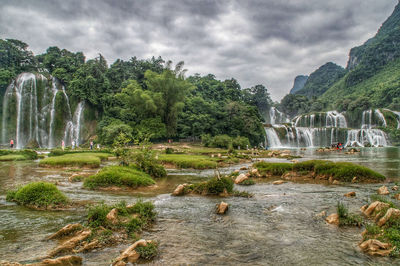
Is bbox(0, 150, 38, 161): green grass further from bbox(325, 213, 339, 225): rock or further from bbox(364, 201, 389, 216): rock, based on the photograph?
bbox(364, 201, 389, 216): rock

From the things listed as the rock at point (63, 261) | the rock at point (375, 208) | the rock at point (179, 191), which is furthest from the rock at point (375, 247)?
the rock at point (179, 191)

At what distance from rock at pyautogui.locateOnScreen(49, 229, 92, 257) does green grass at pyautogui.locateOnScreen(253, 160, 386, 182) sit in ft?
39.7

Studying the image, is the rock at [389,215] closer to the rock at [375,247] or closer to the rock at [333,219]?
the rock at [333,219]

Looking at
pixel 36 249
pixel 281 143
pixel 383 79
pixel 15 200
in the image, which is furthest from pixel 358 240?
pixel 383 79

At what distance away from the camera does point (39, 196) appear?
8.08m

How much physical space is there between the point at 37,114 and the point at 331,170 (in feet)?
188

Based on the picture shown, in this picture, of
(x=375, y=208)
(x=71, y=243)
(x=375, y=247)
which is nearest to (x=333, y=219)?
(x=375, y=208)

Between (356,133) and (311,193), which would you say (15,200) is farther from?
(356,133)

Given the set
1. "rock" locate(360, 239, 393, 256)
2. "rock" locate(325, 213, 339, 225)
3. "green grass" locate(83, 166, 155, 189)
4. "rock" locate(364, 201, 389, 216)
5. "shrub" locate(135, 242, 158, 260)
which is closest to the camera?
"shrub" locate(135, 242, 158, 260)

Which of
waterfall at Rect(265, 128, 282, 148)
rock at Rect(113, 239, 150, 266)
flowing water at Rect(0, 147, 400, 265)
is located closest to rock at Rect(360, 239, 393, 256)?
flowing water at Rect(0, 147, 400, 265)

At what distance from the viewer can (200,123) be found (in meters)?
55.8

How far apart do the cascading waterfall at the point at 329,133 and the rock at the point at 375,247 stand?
2355 inches

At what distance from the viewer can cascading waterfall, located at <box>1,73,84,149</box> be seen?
51000 mm

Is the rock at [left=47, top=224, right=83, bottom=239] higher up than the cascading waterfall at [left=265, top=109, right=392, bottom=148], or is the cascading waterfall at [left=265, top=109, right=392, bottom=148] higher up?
the cascading waterfall at [left=265, top=109, right=392, bottom=148]
